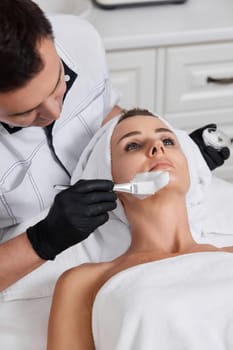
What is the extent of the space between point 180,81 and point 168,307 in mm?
972

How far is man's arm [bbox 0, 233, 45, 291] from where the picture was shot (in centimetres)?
126

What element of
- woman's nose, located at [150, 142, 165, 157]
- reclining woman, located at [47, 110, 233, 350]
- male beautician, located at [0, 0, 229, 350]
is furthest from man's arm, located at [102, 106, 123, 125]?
woman's nose, located at [150, 142, 165, 157]

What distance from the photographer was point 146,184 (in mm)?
1284

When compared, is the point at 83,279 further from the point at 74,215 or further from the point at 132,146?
the point at 132,146

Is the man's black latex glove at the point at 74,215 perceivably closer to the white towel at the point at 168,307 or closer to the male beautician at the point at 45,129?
the male beautician at the point at 45,129

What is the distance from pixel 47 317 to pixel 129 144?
397 millimetres

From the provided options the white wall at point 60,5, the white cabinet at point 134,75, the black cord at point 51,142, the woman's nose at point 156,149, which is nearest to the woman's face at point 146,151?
the woman's nose at point 156,149

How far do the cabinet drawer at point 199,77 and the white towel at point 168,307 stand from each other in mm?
843

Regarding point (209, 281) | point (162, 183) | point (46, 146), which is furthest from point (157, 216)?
point (46, 146)

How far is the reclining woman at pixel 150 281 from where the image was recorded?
3.76 feet

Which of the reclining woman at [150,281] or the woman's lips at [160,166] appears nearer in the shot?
the reclining woman at [150,281]

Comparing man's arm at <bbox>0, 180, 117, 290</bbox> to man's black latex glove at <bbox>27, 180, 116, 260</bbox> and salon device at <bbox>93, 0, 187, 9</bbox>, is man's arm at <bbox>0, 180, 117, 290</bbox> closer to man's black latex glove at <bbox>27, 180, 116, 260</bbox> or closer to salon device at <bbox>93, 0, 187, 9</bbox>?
man's black latex glove at <bbox>27, 180, 116, 260</bbox>

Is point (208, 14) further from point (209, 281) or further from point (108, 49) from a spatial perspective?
point (209, 281)

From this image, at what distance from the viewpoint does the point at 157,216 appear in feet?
4.43
